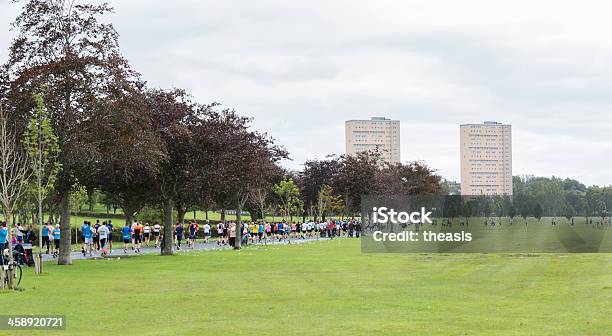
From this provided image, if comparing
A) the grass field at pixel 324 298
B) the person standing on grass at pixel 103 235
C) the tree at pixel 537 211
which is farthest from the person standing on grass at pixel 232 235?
the tree at pixel 537 211

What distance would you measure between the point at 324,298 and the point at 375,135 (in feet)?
550

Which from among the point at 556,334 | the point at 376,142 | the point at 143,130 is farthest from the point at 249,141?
the point at 376,142

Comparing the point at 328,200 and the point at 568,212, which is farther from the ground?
the point at 328,200

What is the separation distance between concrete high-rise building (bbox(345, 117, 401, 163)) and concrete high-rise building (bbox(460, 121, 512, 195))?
49.2 ft

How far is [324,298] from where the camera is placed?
22.2 metres

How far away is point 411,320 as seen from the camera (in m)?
17.7

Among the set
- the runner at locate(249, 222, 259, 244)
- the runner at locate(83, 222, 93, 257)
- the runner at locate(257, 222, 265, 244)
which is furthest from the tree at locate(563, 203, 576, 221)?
the runner at locate(83, 222, 93, 257)

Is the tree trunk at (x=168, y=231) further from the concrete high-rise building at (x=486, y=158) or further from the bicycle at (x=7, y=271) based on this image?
the concrete high-rise building at (x=486, y=158)

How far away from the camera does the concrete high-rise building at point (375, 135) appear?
18525 cm

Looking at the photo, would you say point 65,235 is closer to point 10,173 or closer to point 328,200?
point 10,173

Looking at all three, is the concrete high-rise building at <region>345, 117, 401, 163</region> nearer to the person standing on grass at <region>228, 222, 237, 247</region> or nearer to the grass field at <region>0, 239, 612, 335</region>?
the person standing on grass at <region>228, 222, 237, 247</region>

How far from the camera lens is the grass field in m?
16.8

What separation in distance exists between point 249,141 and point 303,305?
101 feet

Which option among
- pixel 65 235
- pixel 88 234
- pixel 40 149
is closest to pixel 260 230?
pixel 88 234
